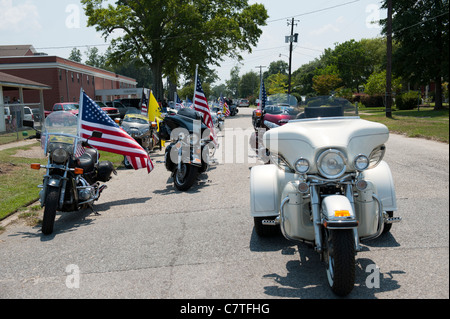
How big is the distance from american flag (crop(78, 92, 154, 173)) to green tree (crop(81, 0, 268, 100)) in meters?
36.4

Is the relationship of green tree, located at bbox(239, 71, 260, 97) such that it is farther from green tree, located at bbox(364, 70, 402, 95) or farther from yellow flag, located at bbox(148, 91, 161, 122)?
yellow flag, located at bbox(148, 91, 161, 122)

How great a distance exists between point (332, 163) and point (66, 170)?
4297 millimetres

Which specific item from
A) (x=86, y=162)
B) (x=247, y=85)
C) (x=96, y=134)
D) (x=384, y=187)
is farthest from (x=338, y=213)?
(x=247, y=85)

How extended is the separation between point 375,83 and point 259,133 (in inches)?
1462

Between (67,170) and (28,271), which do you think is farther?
(67,170)

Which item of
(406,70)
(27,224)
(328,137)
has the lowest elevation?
(27,224)

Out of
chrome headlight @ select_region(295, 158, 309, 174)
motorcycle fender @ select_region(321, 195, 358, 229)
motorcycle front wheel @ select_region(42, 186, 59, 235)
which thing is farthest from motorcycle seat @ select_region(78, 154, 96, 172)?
motorcycle fender @ select_region(321, 195, 358, 229)

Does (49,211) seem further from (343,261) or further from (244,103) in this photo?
(244,103)

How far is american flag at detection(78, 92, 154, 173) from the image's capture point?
7818 millimetres

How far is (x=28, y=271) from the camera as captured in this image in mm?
4887

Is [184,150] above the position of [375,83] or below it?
below

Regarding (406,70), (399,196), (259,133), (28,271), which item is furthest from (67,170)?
(406,70)

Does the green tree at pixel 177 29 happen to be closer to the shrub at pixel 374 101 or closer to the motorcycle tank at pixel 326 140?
the shrub at pixel 374 101
